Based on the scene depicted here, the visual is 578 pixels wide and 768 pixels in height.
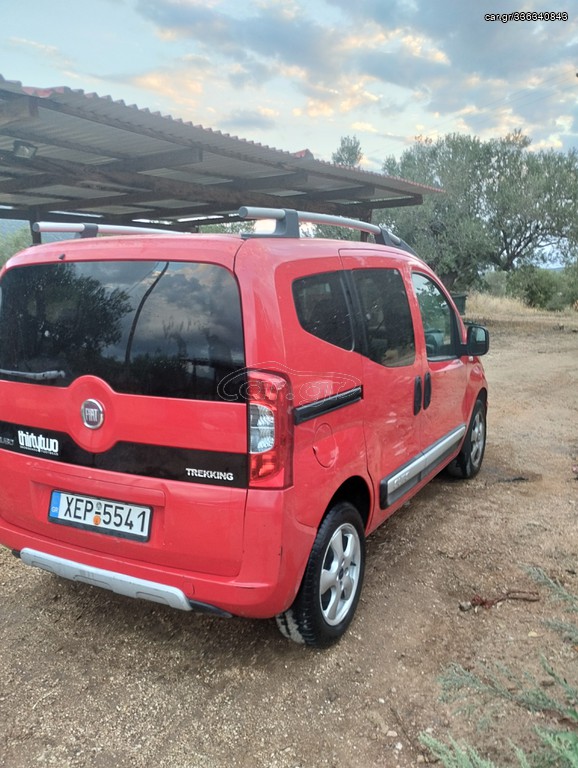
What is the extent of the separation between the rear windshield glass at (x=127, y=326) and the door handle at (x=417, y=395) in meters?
1.63

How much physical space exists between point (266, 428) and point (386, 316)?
1.35 metres

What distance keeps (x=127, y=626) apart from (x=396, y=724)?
142 cm

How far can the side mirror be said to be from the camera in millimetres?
4402

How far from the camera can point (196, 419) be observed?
223cm

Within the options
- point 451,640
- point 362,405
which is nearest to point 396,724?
A: point 451,640

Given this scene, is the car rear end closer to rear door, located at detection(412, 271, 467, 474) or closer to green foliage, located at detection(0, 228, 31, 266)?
rear door, located at detection(412, 271, 467, 474)

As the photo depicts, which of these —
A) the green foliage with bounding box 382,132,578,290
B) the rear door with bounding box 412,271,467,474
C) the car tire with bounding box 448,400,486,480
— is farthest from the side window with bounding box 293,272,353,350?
the green foliage with bounding box 382,132,578,290

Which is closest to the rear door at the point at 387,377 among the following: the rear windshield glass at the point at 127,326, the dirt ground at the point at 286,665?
the dirt ground at the point at 286,665

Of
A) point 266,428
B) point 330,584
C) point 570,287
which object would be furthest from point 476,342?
point 570,287

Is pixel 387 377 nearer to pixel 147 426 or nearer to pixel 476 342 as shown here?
pixel 147 426

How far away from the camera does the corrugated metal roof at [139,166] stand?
5.81 metres

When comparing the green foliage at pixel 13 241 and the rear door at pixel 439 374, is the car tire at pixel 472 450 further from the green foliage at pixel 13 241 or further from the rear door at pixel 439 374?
the green foliage at pixel 13 241

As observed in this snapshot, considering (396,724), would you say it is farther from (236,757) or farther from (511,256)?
(511,256)

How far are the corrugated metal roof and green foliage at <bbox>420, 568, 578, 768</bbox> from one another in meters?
5.55
